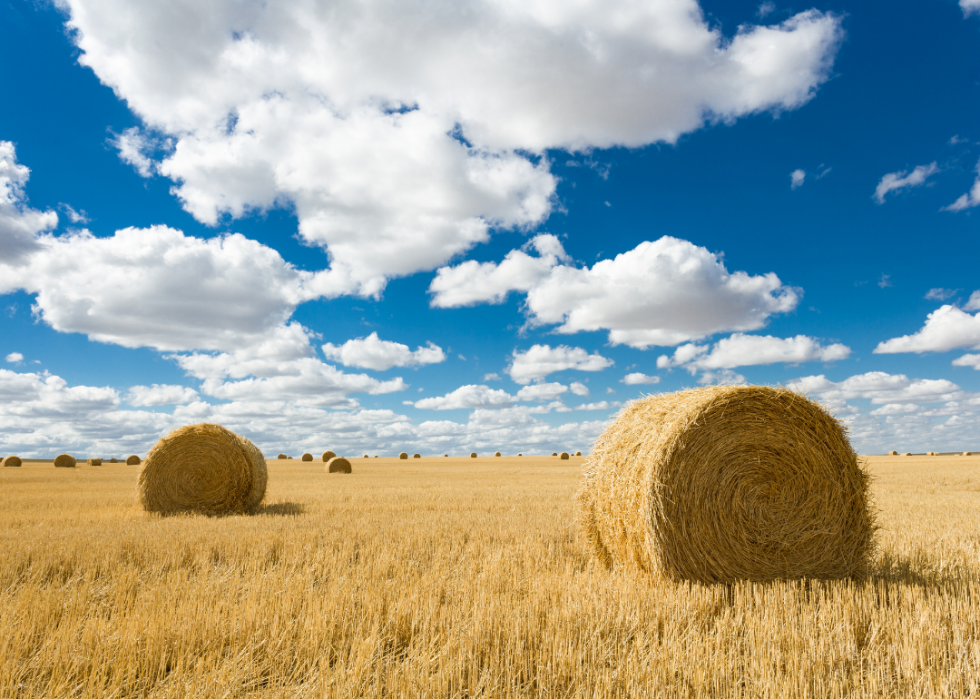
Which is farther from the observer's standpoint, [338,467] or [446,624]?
[338,467]

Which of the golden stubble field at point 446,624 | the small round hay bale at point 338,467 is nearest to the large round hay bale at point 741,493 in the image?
the golden stubble field at point 446,624

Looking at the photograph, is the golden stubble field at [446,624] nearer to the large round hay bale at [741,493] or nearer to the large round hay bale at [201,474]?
the large round hay bale at [741,493]

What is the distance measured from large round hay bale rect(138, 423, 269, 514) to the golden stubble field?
193 inches

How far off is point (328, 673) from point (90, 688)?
136 centimetres

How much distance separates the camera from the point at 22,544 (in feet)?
25.3

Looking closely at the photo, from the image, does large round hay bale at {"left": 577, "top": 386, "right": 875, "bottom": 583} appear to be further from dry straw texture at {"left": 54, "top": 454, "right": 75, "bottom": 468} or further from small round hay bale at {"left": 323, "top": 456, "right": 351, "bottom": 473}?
dry straw texture at {"left": 54, "top": 454, "right": 75, "bottom": 468}

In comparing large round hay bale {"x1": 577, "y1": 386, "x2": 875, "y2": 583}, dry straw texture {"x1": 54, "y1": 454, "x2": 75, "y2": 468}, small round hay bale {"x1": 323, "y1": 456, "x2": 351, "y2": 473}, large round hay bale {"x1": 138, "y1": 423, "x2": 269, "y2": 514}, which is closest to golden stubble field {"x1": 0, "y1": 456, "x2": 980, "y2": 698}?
large round hay bale {"x1": 577, "y1": 386, "x2": 875, "y2": 583}

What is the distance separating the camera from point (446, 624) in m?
4.71

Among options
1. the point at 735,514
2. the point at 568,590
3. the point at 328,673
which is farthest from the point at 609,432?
the point at 328,673

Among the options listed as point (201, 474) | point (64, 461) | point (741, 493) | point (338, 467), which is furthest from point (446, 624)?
point (64, 461)

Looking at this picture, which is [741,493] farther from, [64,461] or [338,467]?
[64,461]

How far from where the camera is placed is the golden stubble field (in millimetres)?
3844

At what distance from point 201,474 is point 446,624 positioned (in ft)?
35.5

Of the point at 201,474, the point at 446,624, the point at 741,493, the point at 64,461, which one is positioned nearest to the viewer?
the point at 446,624
